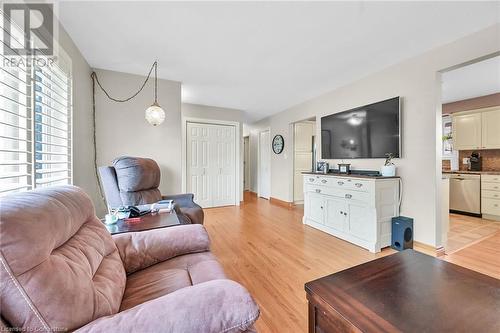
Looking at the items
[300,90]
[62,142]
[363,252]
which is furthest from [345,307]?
[300,90]

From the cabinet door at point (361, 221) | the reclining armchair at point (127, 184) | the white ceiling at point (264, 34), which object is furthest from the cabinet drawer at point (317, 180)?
the reclining armchair at point (127, 184)

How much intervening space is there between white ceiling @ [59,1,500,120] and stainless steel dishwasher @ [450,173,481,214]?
3.06 m

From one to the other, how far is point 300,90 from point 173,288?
3497 millimetres

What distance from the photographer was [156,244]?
1.30 meters

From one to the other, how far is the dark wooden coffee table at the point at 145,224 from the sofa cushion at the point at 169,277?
0.99ft

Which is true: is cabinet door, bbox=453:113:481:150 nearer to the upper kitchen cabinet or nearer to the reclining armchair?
the upper kitchen cabinet

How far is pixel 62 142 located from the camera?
6.77ft

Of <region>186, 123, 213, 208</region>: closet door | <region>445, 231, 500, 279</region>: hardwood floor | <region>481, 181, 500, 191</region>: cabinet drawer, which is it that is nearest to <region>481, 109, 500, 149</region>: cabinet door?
<region>481, 181, 500, 191</region>: cabinet drawer

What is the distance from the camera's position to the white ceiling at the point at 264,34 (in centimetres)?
170

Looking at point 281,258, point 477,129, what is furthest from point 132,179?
point 477,129

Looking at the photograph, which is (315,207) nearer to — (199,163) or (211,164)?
(211,164)

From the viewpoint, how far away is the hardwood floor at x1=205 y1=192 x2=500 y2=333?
151 centimetres

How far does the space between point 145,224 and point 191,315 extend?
1112mm

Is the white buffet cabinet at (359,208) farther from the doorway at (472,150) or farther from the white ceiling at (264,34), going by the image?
the white ceiling at (264,34)
